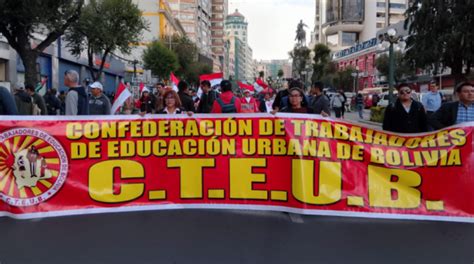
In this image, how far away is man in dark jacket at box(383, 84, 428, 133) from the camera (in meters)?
6.45

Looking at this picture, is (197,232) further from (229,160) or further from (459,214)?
(459,214)

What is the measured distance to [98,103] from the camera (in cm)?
781

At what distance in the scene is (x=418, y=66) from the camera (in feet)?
74.1

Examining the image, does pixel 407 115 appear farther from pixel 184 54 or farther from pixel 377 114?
pixel 184 54

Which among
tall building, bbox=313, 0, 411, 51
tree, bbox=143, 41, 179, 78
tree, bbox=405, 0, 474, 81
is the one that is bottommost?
tree, bbox=405, 0, 474, 81

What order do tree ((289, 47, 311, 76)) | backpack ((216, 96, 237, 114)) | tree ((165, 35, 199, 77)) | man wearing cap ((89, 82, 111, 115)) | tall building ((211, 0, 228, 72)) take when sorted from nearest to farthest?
backpack ((216, 96, 237, 114)), man wearing cap ((89, 82, 111, 115)), tree ((165, 35, 199, 77)), tree ((289, 47, 311, 76)), tall building ((211, 0, 228, 72))

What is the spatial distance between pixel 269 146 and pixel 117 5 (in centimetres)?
2474

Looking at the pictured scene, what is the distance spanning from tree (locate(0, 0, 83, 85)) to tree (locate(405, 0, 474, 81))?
14.0 meters

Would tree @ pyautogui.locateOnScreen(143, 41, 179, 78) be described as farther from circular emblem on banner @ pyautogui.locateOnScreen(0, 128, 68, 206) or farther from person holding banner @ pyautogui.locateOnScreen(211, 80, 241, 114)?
circular emblem on banner @ pyautogui.locateOnScreen(0, 128, 68, 206)

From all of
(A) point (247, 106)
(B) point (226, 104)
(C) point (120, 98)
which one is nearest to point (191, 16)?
(A) point (247, 106)

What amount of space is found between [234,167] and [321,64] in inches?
2940

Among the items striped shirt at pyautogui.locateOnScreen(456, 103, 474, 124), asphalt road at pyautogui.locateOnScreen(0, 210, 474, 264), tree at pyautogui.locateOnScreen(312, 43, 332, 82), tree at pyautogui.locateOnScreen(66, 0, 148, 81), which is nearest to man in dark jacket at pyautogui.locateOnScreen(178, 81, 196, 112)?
asphalt road at pyautogui.locateOnScreen(0, 210, 474, 264)

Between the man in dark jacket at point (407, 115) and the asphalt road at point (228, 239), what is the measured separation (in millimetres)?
1529

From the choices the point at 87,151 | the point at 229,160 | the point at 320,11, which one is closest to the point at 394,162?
the point at 229,160
